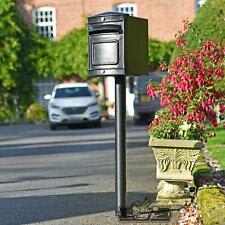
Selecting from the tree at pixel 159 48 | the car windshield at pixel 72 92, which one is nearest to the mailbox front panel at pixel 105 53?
the car windshield at pixel 72 92

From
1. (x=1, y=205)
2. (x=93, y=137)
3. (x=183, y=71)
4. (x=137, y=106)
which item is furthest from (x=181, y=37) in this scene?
(x=137, y=106)

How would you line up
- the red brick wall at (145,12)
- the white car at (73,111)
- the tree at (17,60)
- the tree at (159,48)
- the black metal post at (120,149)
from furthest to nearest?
the red brick wall at (145,12) → the tree at (159,48) → the tree at (17,60) → the white car at (73,111) → the black metal post at (120,149)

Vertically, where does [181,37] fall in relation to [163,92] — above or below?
above

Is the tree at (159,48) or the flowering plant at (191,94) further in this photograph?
the tree at (159,48)

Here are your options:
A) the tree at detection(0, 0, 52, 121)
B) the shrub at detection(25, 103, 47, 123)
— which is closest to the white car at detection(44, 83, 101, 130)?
the shrub at detection(25, 103, 47, 123)

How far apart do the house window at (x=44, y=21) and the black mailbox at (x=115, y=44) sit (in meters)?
29.6

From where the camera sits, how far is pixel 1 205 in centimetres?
1040

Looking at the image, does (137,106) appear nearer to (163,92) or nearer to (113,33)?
(163,92)

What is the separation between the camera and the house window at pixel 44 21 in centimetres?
3840

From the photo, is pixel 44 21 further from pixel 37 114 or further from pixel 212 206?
pixel 212 206

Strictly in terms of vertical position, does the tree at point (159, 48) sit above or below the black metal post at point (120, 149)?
above

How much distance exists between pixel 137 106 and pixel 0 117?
7.80m

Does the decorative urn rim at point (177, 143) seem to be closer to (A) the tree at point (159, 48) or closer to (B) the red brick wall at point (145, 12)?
(A) the tree at point (159, 48)

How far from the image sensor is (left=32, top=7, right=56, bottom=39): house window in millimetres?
38400
